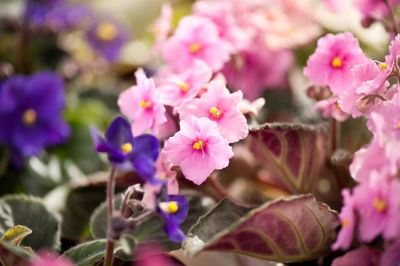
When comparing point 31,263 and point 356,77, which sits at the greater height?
point 356,77

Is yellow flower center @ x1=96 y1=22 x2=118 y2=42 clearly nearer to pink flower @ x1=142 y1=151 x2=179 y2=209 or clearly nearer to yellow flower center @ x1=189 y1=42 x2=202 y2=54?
yellow flower center @ x1=189 y1=42 x2=202 y2=54

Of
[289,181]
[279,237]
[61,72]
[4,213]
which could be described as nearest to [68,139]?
[61,72]

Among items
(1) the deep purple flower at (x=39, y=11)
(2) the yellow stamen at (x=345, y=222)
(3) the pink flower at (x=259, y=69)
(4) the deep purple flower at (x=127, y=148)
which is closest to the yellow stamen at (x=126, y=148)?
(4) the deep purple flower at (x=127, y=148)

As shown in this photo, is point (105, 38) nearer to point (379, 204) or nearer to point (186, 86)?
Answer: point (186, 86)

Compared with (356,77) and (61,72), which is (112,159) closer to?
(356,77)

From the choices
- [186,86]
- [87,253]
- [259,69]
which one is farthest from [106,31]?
[87,253]

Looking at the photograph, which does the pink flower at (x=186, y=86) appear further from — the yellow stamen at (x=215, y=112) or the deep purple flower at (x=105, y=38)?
the deep purple flower at (x=105, y=38)
